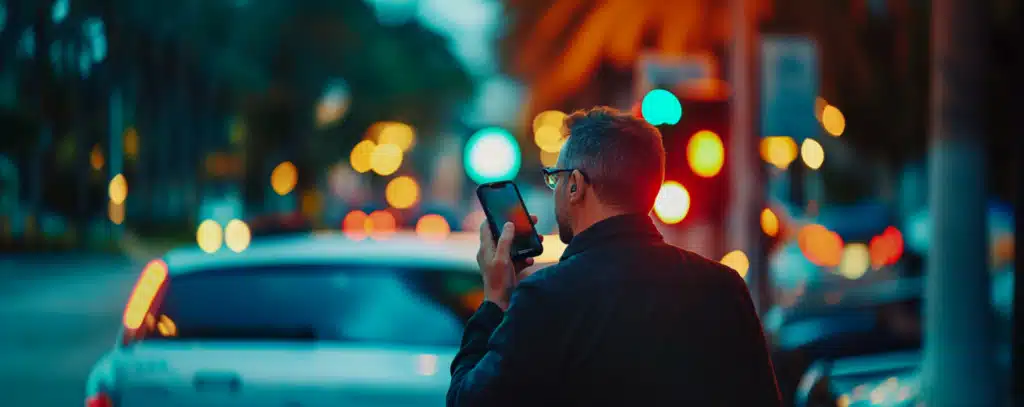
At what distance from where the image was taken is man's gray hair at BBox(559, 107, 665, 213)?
2.62 meters

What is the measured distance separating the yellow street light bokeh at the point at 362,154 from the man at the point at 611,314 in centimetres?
5432

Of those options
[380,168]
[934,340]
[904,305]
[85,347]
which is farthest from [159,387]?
[380,168]

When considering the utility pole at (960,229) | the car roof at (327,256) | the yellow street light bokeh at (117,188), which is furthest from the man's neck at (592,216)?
the yellow street light bokeh at (117,188)

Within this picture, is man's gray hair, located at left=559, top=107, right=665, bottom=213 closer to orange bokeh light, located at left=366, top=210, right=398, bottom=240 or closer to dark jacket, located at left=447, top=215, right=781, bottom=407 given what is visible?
dark jacket, located at left=447, top=215, right=781, bottom=407

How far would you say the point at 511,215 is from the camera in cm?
294

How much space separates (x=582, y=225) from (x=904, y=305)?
25.8 ft

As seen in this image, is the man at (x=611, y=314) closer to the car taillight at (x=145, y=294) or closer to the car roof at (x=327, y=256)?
the car roof at (x=327, y=256)

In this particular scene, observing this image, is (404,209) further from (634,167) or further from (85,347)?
(634,167)

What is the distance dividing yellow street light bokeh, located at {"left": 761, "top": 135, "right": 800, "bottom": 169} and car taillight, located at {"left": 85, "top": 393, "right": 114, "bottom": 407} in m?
6.46

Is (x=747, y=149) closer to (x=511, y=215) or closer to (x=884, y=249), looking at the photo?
(x=511, y=215)

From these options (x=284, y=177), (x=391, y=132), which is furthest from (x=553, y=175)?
(x=284, y=177)

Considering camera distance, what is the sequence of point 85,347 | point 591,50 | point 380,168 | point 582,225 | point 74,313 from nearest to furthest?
point 582,225
point 591,50
point 85,347
point 74,313
point 380,168

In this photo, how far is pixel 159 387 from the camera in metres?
4.53

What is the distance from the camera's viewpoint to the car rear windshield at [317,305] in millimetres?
4789
